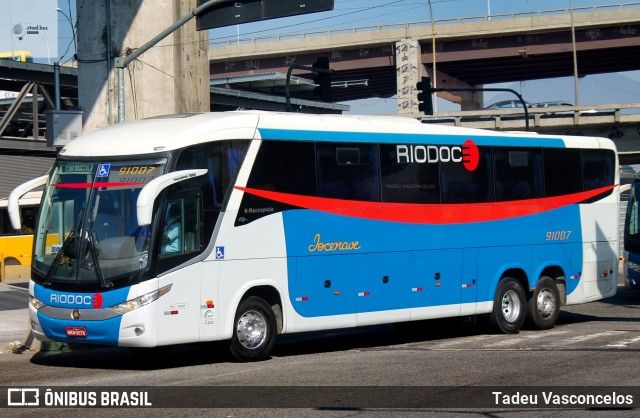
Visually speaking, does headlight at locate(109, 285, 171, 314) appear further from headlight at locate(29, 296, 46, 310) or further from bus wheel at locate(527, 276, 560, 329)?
bus wheel at locate(527, 276, 560, 329)

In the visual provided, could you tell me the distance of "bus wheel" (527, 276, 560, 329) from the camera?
19.6m

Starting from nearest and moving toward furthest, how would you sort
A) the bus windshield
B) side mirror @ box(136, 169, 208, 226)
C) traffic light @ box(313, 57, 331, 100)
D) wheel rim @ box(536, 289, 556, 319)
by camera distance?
side mirror @ box(136, 169, 208, 226), the bus windshield, wheel rim @ box(536, 289, 556, 319), traffic light @ box(313, 57, 331, 100)

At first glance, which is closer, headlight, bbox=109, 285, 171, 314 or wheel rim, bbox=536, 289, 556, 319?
headlight, bbox=109, 285, 171, 314

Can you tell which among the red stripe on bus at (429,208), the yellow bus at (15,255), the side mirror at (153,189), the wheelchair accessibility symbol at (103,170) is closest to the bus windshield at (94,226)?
the wheelchair accessibility symbol at (103,170)

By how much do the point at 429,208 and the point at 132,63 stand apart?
8799 mm

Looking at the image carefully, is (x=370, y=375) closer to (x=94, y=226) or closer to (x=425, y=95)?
(x=94, y=226)

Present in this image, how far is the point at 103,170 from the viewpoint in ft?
45.8

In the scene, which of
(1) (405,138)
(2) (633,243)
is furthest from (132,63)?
(2) (633,243)

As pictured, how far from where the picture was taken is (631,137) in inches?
2357

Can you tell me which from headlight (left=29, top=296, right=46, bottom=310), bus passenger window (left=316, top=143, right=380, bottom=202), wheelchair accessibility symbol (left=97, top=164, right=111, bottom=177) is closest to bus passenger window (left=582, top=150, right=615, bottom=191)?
bus passenger window (left=316, top=143, right=380, bottom=202)

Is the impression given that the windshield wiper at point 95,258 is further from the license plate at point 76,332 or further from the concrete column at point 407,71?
the concrete column at point 407,71

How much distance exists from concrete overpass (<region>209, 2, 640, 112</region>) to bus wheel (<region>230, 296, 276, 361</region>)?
61.1 m

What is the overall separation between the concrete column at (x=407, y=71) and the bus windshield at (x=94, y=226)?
2505 inches

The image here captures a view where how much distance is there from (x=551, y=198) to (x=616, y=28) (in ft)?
183
